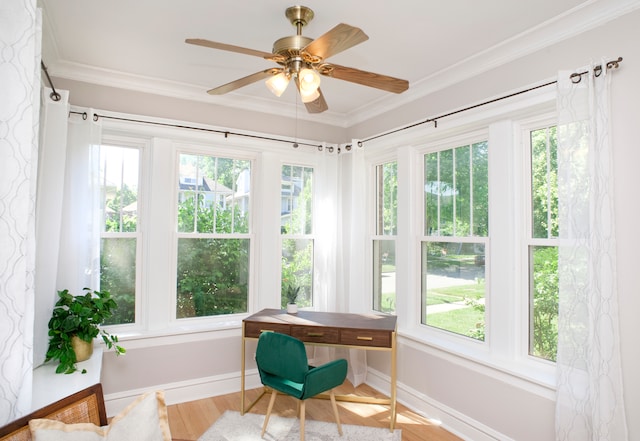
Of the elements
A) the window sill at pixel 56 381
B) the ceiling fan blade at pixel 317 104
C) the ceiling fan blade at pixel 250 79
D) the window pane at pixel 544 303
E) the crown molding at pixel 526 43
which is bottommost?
the window sill at pixel 56 381

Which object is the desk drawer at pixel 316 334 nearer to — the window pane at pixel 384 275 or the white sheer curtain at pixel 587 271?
the window pane at pixel 384 275

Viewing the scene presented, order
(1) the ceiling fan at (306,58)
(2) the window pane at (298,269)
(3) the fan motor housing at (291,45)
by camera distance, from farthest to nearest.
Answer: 1. (2) the window pane at (298,269)
2. (3) the fan motor housing at (291,45)
3. (1) the ceiling fan at (306,58)

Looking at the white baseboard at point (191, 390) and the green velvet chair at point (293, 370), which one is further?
the white baseboard at point (191, 390)

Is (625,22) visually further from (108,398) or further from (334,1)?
(108,398)

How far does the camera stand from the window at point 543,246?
2.46 meters

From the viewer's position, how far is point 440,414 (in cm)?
296

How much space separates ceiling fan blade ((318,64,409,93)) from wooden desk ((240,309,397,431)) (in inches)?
68.9

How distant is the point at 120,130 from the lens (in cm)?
314

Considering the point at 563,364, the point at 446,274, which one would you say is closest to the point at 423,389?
the point at 446,274

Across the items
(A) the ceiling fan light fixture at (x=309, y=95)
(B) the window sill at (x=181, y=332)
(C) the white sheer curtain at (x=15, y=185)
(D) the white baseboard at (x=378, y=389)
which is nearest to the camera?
(C) the white sheer curtain at (x=15, y=185)

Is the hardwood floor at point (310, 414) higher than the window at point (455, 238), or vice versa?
the window at point (455, 238)

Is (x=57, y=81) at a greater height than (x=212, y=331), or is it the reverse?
(x=57, y=81)

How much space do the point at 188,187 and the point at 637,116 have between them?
3.23 meters

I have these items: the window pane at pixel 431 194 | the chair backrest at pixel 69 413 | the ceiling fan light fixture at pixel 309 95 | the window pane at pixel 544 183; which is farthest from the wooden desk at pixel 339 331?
the ceiling fan light fixture at pixel 309 95
